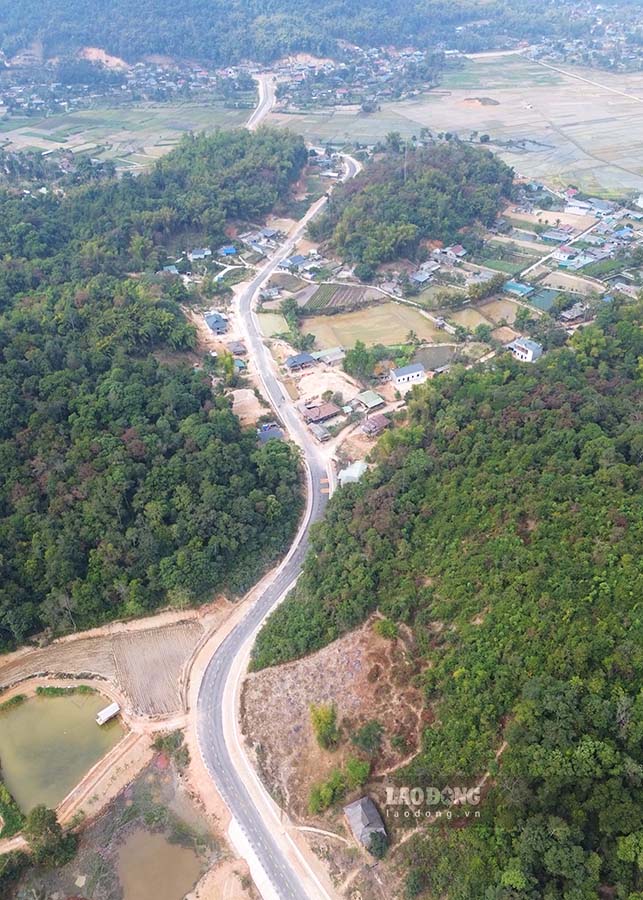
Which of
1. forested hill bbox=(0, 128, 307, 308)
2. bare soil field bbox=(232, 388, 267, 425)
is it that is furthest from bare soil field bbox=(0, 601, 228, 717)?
forested hill bbox=(0, 128, 307, 308)

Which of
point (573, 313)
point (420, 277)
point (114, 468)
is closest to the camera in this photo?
point (114, 468)

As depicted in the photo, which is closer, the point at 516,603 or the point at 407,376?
the point at 516,603

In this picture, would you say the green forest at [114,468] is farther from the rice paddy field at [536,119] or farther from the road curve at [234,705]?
the rice paddy field at [536,119]

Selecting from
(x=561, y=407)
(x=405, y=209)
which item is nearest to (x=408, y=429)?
(x=561, y=407)

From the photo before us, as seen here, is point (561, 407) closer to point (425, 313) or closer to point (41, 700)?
point (425, 313)

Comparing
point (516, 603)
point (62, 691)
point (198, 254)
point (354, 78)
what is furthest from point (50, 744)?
point (354, 78)

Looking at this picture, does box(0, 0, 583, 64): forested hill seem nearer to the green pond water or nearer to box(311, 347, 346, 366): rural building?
box(311, 347, 346, 366): rural building

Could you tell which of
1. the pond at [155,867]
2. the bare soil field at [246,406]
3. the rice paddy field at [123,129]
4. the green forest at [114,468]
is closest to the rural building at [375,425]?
the green forest at [114,468]

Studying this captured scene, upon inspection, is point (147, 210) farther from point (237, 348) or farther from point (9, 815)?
point (9, 815)
